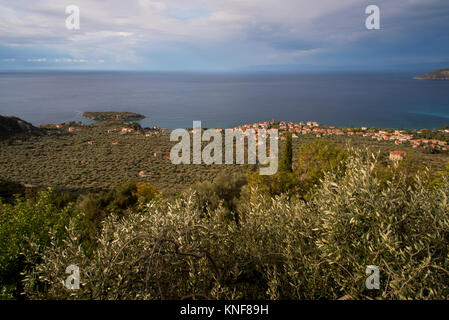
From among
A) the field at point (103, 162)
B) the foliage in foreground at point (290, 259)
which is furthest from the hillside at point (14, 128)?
the foliage in foreground at point (290, 259)

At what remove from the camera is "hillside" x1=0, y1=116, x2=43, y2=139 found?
45.5 metres

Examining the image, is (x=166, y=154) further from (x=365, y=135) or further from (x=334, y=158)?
(x=365, y=135)

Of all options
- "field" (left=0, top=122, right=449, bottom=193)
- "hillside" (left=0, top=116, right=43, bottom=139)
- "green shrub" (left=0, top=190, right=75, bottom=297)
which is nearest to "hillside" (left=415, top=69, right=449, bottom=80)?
"field" (left=0, top=122, right=449, bottom=193)

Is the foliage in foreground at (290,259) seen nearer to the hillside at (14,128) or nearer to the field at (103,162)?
the field at (103,162)

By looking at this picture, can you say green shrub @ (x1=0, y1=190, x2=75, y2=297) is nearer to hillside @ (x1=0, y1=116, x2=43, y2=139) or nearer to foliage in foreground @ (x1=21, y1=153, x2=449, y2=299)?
foliage in foreground @ (x1=21, y1=153, x2=449, y2=299)

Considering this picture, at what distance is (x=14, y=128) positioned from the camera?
1882 inches

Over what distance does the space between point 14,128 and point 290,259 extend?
61.1 m

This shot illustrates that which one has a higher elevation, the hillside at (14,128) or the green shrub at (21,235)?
the hillside at (14,128)

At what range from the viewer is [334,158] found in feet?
42.0

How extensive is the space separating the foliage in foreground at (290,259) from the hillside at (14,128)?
55910mm

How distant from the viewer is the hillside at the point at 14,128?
45531 mm

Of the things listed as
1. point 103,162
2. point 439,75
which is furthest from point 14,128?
point 439,75

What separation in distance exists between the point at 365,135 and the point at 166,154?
3613 centimetres
